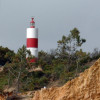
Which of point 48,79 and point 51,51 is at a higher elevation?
point 51,51

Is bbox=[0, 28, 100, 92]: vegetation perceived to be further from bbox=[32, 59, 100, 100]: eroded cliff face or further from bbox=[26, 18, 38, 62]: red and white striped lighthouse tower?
bbox=[32, 59, 100, 100]: eroded cliff face

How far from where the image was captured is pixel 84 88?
16.7m

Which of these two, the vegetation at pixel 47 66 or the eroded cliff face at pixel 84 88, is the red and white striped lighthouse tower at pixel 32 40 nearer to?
the vegetation at pixel 47 66

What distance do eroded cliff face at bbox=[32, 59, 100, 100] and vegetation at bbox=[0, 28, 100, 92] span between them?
1796 centimetres

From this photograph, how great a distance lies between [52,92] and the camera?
1931 centimetres

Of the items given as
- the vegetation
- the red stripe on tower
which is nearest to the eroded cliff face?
the vegetation

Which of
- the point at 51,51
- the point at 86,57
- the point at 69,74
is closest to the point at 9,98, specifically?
the point at 69,74

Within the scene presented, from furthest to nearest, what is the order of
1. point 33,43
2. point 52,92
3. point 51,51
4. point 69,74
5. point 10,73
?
point 51,51, point 33,43, point 10,73, point 69,74, point 52,92

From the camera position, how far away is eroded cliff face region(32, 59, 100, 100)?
16.2 m

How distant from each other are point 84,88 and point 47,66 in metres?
31.1

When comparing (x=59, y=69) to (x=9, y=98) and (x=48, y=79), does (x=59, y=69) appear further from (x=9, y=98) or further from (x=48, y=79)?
(x=9, y=98)

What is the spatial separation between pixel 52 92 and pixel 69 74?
19102 mm

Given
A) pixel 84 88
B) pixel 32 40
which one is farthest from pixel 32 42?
pixel 84 88

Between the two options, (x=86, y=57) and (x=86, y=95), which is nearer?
(x=86, y=95)
